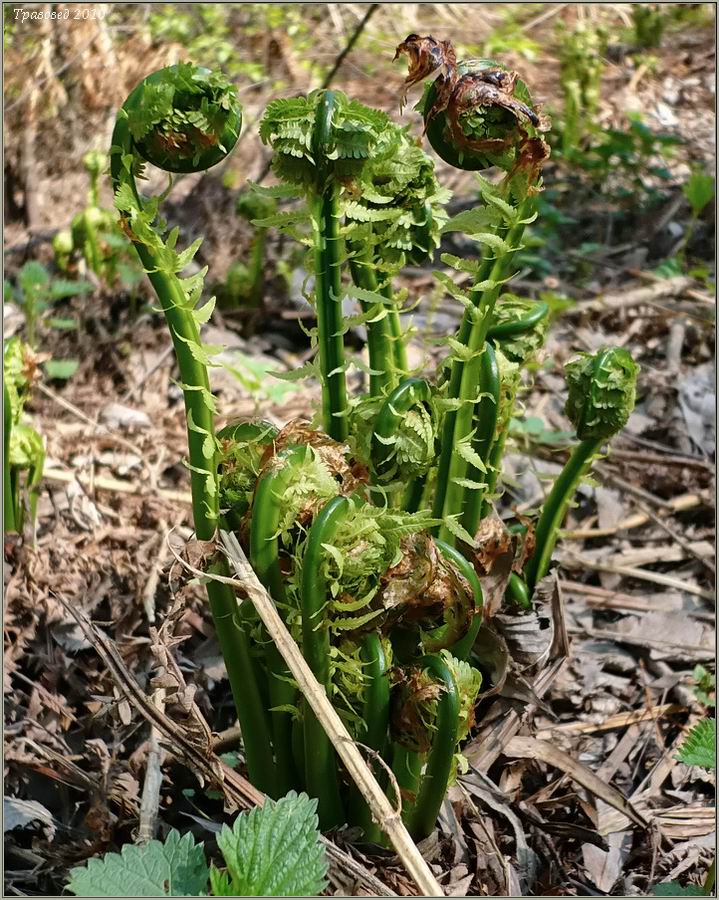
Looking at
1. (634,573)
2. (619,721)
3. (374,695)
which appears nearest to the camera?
(374,695)

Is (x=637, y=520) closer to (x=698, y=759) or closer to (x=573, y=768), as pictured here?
(x=573, y=768)

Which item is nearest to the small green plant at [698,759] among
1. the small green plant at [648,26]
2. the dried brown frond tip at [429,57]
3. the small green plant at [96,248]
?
the dried brown frond tip at [429,57]

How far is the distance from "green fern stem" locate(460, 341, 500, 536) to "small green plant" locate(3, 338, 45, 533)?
38.8 inches

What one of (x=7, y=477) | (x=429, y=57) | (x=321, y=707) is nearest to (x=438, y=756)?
(x=321, y=707)

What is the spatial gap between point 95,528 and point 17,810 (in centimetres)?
81

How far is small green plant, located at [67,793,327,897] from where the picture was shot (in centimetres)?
111

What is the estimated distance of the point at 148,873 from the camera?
117 cm

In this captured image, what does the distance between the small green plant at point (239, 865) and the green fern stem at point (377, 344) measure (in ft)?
2.04

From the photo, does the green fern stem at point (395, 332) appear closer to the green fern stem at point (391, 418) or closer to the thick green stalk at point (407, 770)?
the green fern stem at point (391, 418)

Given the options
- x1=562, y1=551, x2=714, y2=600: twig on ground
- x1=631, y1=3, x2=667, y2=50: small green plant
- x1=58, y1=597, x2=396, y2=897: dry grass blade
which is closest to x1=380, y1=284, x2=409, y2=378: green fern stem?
x1=58, y1=597, x2=396, y2=897: dry grass blade

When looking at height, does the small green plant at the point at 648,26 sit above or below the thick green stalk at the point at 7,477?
above

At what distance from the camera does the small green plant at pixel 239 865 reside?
1107 mm

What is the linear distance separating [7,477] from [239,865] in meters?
1.09

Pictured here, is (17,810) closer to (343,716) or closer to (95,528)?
(343,716)
